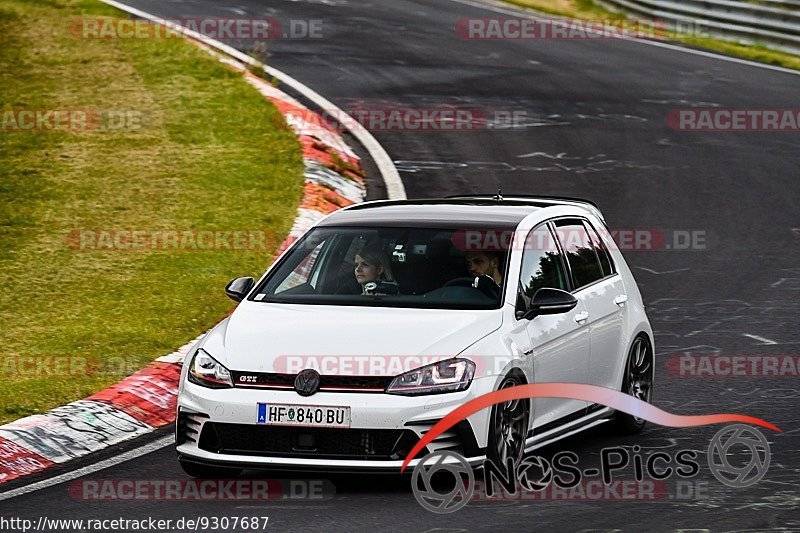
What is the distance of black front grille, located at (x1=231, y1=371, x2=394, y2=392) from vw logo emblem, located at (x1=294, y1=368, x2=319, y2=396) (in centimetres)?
3

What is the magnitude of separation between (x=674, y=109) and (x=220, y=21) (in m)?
9.65

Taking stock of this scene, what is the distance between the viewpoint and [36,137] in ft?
66.7

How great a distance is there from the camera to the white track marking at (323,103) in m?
18.6

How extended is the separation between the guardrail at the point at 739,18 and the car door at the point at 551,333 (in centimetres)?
2044

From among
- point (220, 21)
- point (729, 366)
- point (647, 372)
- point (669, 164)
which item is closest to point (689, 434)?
point (647, 372)

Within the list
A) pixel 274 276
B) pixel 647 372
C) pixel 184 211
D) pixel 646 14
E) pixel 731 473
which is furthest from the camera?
pixel 646 14

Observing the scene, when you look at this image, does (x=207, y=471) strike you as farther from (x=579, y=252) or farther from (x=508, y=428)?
(x=579, y=252)

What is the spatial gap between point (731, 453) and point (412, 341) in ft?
7.38

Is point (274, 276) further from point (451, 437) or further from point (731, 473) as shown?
point (731, 473)

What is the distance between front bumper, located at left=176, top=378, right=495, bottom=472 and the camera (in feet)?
26.6

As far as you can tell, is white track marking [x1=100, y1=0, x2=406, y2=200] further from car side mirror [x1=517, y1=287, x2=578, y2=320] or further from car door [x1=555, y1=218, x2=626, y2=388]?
car side mirror [x1=517, y1=287, x2=578, y2=320]

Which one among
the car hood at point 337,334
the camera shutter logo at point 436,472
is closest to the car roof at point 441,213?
the car hood at point 337,334

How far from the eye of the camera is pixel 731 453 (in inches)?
366

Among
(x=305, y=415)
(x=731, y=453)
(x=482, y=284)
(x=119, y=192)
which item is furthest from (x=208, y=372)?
(x=119, y=192)
